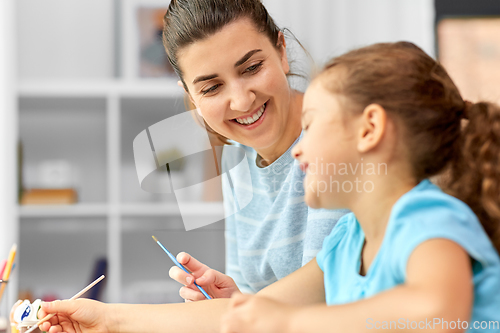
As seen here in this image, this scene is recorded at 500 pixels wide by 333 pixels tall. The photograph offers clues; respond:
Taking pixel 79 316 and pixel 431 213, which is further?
pixel 79 316

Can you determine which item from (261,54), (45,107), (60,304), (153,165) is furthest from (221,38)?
(45,107)

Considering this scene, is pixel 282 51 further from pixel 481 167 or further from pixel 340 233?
pixel 481 167

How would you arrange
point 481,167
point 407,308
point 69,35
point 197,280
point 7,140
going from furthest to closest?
point 69,35 < point 7,140 < point 197,280 < point 481,167 < point 407,308

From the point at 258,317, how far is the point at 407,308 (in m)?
0.14

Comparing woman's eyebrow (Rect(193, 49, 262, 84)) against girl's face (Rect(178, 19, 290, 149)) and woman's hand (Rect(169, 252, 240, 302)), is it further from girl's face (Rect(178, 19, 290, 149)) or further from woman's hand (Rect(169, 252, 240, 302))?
woman's hand (Rect(169, 252, 240, 302))

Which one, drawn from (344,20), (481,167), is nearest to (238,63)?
(481,167)

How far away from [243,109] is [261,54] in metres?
0.12

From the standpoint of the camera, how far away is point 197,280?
87cm

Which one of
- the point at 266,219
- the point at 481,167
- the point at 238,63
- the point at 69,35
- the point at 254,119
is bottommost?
the point at 266,219

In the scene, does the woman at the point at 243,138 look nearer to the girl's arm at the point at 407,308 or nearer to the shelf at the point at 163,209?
the girl's arm at the point at 407,308

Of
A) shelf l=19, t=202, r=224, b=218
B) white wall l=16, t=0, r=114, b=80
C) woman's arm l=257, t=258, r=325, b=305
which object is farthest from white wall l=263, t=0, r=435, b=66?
woman's arm l=257, t=258, r=325, b=305

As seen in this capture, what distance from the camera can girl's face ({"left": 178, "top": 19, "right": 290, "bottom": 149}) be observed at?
34.9 inches

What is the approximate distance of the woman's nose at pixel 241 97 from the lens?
91 centimetres

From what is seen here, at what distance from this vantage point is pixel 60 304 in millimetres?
719
